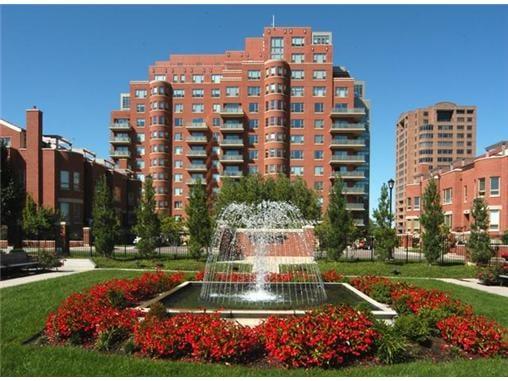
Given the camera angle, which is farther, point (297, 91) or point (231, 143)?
point (231, 143)

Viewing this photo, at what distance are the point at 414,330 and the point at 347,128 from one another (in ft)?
184

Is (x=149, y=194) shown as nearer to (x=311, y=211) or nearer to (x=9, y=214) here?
(x=9, y=214)

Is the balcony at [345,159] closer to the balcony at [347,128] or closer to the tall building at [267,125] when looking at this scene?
the tall building at [267,125]

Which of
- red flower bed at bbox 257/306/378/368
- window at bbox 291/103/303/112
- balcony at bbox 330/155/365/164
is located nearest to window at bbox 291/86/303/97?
window at bbox 291/103/303/112

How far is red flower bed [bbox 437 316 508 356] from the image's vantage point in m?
7.43

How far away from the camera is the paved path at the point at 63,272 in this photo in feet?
55.3

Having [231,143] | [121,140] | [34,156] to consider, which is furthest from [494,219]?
[121,140]

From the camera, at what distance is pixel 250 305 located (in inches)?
451

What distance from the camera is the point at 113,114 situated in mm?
76312

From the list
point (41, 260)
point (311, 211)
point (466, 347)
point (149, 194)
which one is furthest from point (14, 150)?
point (466, 347)

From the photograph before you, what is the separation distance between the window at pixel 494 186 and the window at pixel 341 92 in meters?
30.4

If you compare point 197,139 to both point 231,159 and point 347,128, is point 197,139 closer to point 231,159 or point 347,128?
point 231,159

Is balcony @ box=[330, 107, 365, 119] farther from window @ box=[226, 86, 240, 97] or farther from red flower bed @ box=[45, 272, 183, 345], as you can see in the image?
red flower bed @ box=[45, 272, 183, 345]

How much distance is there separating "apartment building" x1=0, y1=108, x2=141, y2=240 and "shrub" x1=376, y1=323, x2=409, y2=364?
115 ft
